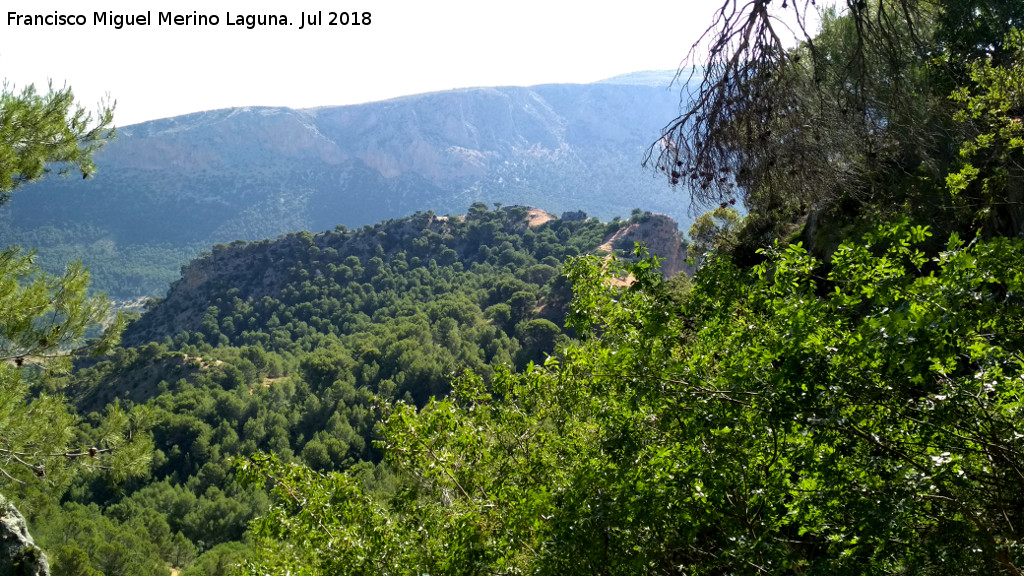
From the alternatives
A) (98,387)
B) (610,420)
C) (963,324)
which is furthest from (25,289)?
(98,387)

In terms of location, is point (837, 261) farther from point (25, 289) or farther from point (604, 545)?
point (25, 289)

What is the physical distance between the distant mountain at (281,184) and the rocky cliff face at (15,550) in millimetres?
119867

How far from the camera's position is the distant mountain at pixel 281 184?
5187 inches

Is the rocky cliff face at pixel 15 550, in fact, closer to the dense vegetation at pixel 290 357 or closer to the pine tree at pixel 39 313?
the dense vegetation at pixel 290 357

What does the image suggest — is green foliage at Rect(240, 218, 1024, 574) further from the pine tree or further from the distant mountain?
the distant mountain

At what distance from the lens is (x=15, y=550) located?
26.3 ft

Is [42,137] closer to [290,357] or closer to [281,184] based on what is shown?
[290,357]

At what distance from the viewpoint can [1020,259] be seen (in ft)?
9.67

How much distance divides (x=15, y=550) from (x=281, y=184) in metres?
178

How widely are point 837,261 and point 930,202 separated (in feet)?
21.9

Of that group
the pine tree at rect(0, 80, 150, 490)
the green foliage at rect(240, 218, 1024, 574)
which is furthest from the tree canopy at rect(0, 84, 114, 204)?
the green foliage at rect(240, 218, 1024, 574)

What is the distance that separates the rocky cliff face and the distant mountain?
120m

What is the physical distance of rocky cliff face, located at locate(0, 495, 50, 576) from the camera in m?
7.91

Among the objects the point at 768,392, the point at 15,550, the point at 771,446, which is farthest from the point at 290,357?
the point at 768,392
